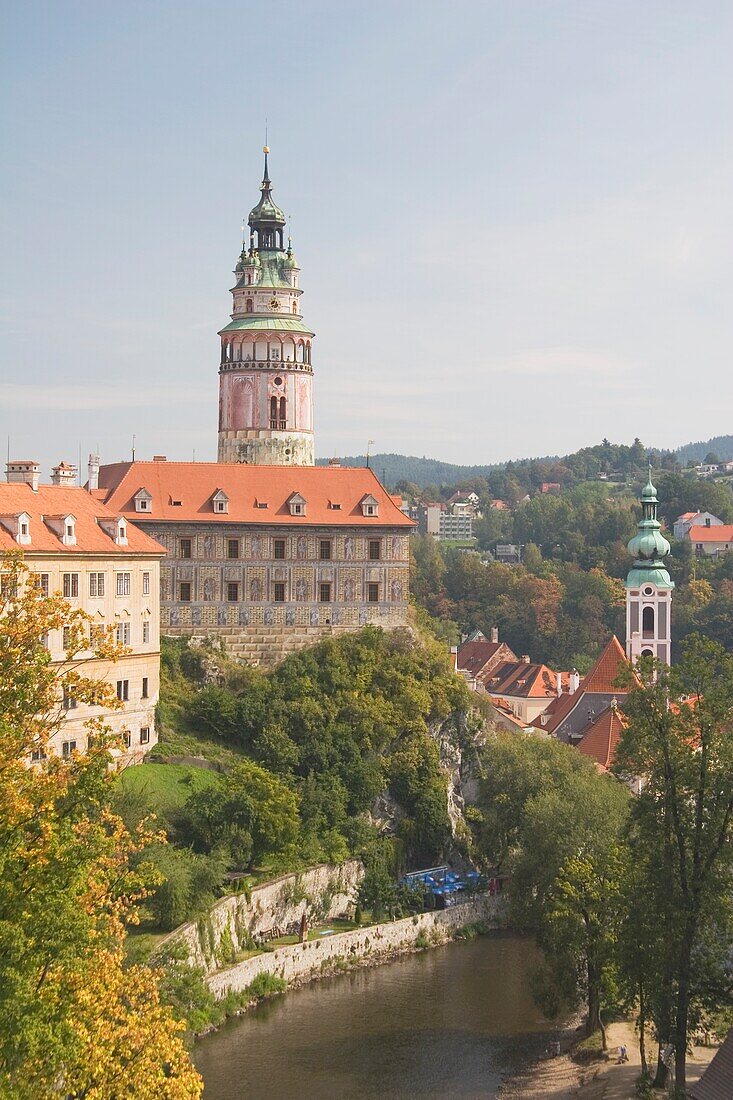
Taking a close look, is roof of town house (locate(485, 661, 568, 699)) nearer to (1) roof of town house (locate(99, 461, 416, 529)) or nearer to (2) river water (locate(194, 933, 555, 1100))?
(1) roof of town house (locate(99, 461, 416, 529))

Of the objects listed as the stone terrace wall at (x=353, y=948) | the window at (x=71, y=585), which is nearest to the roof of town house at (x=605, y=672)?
the stone terrace wall at (x=353, y=948)

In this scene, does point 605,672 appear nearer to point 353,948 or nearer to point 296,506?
point 296,506

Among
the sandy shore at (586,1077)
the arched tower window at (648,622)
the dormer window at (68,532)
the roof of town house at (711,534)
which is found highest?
the roof of town house at (711,534)

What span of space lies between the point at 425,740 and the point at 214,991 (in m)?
17.0

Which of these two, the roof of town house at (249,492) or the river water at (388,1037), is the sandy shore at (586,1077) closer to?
the river water at (388,1037)

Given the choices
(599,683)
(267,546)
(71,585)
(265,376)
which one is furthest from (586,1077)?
(599,683)

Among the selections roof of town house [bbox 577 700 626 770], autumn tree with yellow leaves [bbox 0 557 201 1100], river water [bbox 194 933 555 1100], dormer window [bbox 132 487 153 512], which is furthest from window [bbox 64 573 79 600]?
roof of town house [bbox 577 700 626 770]

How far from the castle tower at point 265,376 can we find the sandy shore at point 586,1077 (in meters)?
32.3

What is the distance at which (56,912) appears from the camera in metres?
22.6

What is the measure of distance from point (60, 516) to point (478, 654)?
7025 cm

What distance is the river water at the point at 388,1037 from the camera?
38906mm

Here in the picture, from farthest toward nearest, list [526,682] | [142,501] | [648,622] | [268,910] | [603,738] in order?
[526,682] → [648,622] → [603,738] → [142,501] → [268,910]

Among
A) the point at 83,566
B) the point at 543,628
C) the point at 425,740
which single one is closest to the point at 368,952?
the point at 425,740

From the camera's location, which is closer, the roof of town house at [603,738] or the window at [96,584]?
the window at [96,584]
